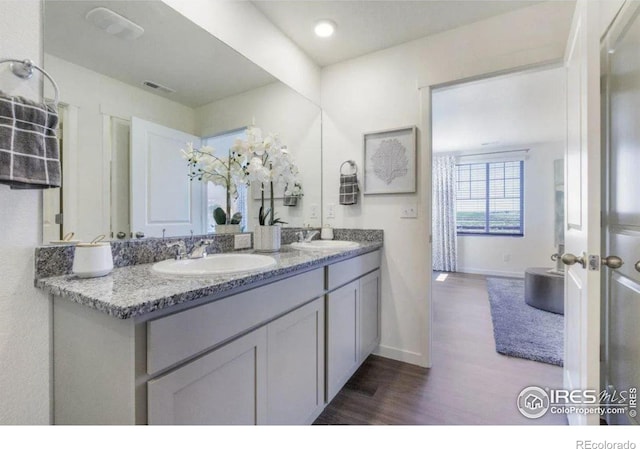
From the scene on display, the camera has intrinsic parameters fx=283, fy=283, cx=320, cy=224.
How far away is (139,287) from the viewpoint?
0.80 metres

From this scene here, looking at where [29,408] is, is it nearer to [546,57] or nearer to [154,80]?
[154,80]

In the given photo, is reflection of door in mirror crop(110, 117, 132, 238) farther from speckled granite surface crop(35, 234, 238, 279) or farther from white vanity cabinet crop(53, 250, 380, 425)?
white vanity cabinet crop(53, 250, 380, 425)

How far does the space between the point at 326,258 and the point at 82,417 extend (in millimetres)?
1005

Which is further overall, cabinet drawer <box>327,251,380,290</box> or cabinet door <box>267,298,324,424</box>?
cabinet drawer <box>327,251,380,290</box>

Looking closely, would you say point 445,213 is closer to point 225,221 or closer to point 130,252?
point 225,221

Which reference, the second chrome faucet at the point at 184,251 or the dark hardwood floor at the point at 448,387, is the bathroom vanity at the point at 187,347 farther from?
the dark hardwood floor at the point at 448,387

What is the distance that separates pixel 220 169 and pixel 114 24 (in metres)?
0.71

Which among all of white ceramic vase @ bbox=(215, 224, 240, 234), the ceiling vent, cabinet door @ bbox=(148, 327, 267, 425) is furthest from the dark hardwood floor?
the ceiling vent

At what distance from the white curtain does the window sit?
9.7 inches

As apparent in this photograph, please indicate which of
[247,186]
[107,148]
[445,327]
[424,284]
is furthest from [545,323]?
Result: [107,148]

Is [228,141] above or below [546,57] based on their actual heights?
below

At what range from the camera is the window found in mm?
5113
